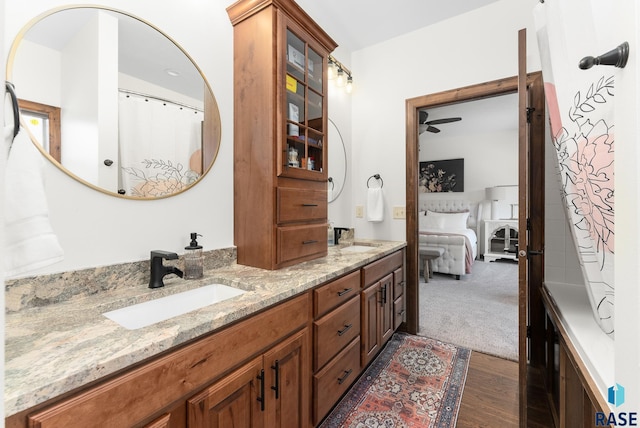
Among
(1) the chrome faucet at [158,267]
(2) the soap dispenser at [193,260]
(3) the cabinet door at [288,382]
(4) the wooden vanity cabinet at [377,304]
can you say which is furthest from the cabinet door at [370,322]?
(1) the chrome faucet at [158,267]

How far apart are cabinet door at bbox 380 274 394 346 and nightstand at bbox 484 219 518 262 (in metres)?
4.19

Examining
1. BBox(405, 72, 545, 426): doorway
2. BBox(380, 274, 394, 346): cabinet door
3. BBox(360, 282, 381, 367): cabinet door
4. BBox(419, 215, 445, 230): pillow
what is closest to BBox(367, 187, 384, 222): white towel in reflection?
BBox(405, 72, 545, 426): doorway

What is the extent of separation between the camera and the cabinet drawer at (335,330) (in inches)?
51.8

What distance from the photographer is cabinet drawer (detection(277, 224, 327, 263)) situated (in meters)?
1.46

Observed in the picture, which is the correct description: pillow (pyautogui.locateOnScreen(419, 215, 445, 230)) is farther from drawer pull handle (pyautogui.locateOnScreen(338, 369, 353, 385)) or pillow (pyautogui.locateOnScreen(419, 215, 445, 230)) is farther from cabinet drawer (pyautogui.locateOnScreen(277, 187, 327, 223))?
drawer pull handle (pyautogui.locateOnScreen(338, 369, 353, 385))

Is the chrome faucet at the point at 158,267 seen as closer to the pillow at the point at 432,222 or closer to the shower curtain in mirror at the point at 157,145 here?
the shower curtain in mirror at the point at 157,145

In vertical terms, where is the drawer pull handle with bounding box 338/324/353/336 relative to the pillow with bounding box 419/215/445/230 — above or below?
below

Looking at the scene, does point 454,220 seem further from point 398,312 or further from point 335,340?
point 335,340

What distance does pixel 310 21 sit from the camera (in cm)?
158

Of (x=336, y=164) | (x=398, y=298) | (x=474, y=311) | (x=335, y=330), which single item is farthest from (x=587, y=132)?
(x=474, y=311)

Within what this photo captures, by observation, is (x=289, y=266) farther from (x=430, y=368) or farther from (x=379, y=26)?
(x=379, y=26)

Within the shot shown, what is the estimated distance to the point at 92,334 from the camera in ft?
2.41

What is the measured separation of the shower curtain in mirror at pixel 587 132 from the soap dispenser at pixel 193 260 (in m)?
1.53

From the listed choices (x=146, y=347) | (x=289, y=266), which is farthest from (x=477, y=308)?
(x=146, y=347)
